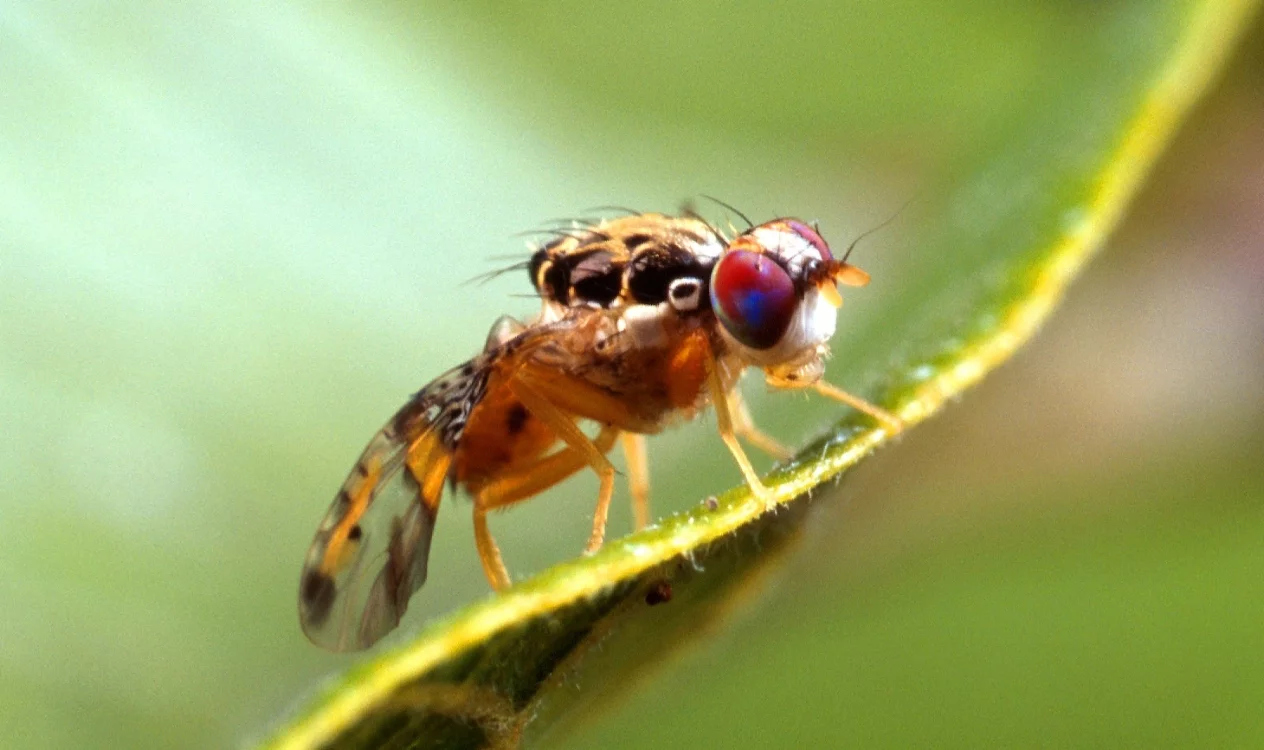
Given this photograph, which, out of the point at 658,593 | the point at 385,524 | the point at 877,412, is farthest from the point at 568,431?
the point at 658,593

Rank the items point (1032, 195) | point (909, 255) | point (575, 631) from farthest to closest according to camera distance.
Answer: point (909, 255) < point (1032, 195) < point (575, 631)

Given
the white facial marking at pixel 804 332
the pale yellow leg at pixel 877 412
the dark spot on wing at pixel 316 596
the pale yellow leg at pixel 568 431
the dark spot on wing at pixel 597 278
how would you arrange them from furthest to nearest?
the dark spot on wing at pixel 597 278
the pale yellow leg at pixel 568 431
the white facial marking at pixel 804 332
the dark spot on wing at pixel 316 596
the pale yellow leg at pixel 877 412

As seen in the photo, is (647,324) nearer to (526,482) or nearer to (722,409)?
(722,409)

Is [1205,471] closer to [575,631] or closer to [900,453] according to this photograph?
[900,453]

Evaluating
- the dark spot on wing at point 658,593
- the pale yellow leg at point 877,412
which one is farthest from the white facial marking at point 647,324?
the dark spot on wing at point 658,593

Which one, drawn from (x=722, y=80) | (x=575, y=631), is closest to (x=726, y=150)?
(x=722, y=80)

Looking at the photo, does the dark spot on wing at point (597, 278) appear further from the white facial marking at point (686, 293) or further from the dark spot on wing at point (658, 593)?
the dark spot on wing at point (658, 593)

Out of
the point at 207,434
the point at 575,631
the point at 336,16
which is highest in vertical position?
the point at 336,16
